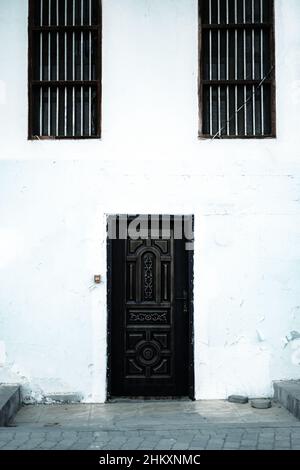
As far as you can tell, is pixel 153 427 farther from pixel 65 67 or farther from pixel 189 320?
pixel 65 67

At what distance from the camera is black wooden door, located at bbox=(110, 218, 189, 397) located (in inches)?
291

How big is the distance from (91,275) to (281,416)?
9.12ft

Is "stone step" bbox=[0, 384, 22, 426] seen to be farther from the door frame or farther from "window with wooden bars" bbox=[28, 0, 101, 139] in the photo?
"window with wooden bars" bbox=[28, 0, 101, 139]

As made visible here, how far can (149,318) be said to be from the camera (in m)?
7.43

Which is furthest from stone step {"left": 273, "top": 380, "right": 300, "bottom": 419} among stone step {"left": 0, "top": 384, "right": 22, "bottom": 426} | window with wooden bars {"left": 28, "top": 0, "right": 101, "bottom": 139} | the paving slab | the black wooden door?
window with wooden bars {"left": 28, "top": 0, "right": 101, "bottom": 139}

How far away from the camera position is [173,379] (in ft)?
24.3

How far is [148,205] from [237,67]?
7.04ft

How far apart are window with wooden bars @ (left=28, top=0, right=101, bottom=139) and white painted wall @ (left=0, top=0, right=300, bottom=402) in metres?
0.19

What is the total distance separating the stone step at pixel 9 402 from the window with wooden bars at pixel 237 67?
12.9ft

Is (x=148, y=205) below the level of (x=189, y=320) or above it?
above

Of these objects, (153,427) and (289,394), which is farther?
(289,394)

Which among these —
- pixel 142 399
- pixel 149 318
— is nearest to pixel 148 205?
pixel 149 318
